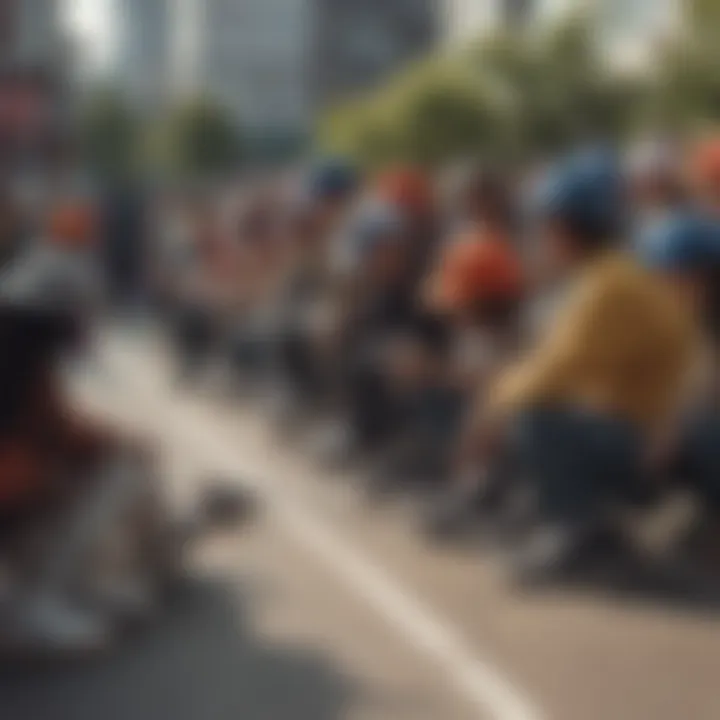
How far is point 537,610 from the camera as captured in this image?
541 centimetres

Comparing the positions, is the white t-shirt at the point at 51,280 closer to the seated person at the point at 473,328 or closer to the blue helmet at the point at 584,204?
the blue helmet at the point at 584,204

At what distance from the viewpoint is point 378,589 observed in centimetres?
571

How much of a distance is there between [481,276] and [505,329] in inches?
8.5

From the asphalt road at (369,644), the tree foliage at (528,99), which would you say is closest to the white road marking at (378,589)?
the asphalt road at (369,644)

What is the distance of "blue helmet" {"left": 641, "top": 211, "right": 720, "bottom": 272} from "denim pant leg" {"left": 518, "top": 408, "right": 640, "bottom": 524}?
20.3 inches

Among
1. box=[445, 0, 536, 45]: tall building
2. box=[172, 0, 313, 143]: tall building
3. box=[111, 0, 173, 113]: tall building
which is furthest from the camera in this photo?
box=[445, 0, 536, 45]: tall building

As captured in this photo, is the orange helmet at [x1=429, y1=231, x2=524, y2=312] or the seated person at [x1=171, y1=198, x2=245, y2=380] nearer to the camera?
the orange helmet at [x1=429, y1=231, x2=524, y2=312]

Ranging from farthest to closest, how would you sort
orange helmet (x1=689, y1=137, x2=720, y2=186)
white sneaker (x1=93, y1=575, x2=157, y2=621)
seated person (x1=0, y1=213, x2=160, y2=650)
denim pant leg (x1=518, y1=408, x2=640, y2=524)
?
orange helmet (x1=689, y1=137, x2=720, y2=186), denim pant leg (x1=518, y1=408, x2=640, y2=524), white sneaker (x1=93, y1=575, x2=157, y2=621), seated person (x1=0, y1=213, x2=160, y2=650)

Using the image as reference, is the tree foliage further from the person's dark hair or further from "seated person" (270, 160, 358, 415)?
the person's dark hair

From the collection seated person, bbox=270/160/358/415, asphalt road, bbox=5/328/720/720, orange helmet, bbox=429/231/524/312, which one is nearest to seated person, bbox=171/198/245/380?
seated person, bbox=270/160/358/415

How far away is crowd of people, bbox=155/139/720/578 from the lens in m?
5.46

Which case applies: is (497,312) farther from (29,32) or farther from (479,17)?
(479,17)

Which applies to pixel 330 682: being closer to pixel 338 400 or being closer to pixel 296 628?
pixel 296 628

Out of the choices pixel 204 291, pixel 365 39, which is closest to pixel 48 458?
pixel 204 291
